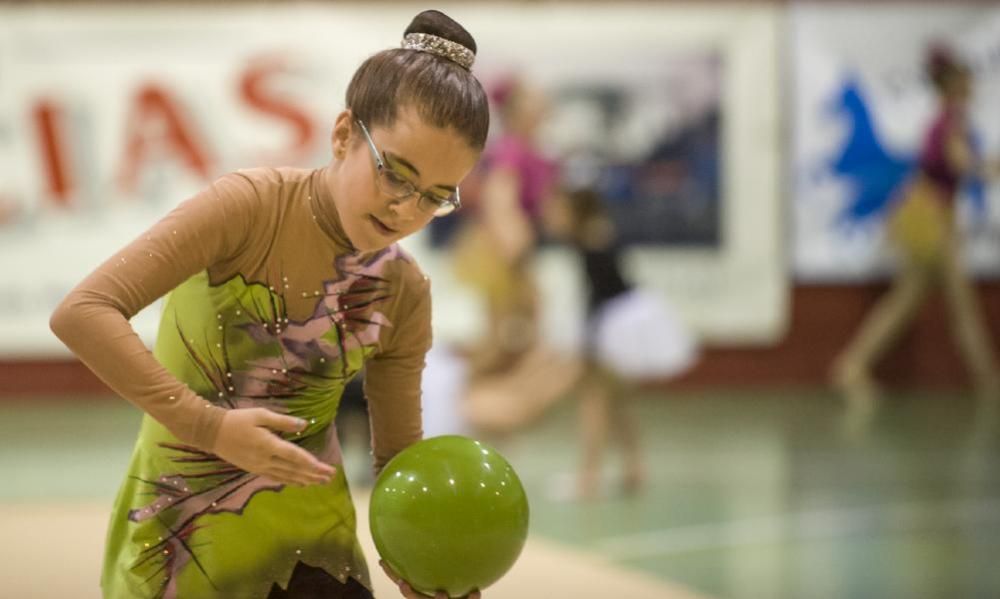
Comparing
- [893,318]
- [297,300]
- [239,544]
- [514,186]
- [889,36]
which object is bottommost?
[239,544]

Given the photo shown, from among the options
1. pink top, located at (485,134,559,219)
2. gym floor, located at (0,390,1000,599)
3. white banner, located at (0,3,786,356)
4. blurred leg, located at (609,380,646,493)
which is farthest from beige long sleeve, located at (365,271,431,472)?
white banner, located at (0,3,786,356)

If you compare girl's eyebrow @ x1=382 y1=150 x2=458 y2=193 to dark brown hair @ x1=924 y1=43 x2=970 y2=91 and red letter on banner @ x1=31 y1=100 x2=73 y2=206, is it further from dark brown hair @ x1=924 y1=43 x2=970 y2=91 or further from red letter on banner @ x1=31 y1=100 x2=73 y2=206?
dark brown hair @ x1=924 y1=43 x2=970 y2=91

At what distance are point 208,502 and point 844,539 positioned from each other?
3.80m

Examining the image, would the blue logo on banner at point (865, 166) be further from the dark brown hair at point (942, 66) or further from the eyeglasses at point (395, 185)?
the eyeglasses at point (395, 185)

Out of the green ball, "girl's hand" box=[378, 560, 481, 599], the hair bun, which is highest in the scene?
the hair bun

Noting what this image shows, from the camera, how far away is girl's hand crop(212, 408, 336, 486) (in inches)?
61.4

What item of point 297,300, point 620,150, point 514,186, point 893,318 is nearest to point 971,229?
point 893,318

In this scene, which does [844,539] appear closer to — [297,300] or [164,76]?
[297,300]

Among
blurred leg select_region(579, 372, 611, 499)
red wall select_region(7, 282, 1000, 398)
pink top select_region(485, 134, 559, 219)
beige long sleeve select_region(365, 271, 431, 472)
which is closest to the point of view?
beige long sleeve select_region(365, 271, 431, 472)

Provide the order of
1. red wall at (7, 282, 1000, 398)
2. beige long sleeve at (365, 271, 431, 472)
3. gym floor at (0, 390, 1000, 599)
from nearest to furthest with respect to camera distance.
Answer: beige long sleeve at (365, 271, 431, 472) < gym floor at (0, 390, 1000, 599) < red wall at (7, 282, 1000, 398)

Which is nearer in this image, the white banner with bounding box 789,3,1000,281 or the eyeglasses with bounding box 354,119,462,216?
the eyeglasses with bounding box 354,119,462,216

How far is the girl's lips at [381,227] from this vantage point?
1.69 meters

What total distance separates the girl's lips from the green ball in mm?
333

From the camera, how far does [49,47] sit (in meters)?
8.02
